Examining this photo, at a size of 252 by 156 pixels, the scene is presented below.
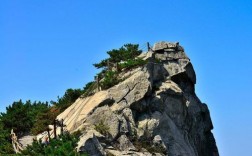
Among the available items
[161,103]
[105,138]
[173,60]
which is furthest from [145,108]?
[173,60]

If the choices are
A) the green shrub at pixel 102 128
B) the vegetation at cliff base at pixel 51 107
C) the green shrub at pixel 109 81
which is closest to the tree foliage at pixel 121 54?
the vegetation at cliff base at pixel 51 107

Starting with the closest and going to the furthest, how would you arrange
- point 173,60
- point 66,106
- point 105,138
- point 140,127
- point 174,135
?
1. point 105,138
2. point 140,127
3. point 174,135
4. point 66,106
5. point 173,60

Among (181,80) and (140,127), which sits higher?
(181,80)

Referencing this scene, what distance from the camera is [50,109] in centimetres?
4194

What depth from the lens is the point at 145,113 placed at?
36719 millimetres

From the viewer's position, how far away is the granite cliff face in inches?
1267

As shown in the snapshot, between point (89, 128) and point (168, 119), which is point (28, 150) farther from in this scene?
point (168, 119)

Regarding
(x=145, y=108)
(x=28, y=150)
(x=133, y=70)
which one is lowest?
(x=28, y=150)

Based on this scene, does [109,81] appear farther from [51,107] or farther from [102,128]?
[51,107]

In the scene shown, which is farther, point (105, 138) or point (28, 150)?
point (105, 138)

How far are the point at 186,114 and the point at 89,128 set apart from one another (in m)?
13.8

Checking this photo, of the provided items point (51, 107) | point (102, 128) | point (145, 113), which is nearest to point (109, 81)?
point (145, 113)

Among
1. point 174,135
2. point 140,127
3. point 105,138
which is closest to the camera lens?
point 105,138

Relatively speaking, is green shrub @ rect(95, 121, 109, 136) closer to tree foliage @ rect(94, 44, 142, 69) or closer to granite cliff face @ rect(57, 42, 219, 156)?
granite cliff face @ rect(57, 42, 219, 156)
